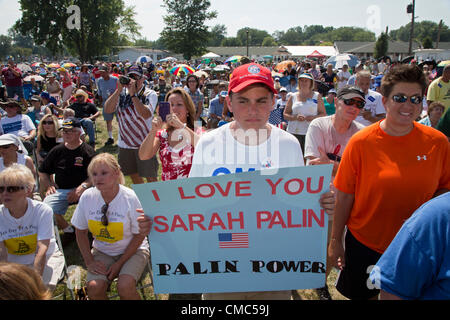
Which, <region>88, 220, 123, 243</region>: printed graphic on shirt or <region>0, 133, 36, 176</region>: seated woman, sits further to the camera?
<region>0, 133, 36, 176</region>: seated woman

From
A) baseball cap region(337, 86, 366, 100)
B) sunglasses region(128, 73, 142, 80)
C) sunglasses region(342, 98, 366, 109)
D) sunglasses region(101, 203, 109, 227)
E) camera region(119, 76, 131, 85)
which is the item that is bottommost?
sunglasses region(101, 203, 109, 227)

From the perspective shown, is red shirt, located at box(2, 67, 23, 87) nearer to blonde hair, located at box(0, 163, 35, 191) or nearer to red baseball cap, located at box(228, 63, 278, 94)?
blonde hair, located at box(0, 163, 35, 191)

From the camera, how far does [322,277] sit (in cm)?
185

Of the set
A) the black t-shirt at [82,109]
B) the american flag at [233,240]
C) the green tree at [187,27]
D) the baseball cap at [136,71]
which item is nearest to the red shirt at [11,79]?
the black t-shirt at [82,109]

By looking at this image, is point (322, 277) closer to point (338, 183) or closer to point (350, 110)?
point (338, 183)

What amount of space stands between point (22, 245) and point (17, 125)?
4.65 m

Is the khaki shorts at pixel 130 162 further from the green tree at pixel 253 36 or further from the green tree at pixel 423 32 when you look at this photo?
the green tree at pixel 253 36

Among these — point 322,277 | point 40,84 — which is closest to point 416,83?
point 322,277

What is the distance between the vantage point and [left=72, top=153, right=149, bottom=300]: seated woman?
2.89 meters

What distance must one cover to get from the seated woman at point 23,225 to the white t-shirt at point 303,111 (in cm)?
391

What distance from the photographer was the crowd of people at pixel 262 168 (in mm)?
1816

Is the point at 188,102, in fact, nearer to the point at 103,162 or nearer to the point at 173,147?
the point at 173,147

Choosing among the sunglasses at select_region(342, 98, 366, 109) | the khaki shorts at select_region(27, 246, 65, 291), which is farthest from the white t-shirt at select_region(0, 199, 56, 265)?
the sunglasses at select_region(342, 98, 366, 109)

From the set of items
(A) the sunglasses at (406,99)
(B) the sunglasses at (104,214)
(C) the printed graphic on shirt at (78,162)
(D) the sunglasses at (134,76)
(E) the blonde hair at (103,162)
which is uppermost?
(D) the sunglasses at (134,76)
